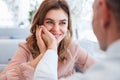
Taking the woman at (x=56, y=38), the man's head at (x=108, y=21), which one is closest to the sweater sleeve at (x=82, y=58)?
the woman at (x=56, y=38)

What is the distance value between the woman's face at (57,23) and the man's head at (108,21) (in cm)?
102

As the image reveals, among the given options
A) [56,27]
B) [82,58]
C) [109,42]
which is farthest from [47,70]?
[82,58]

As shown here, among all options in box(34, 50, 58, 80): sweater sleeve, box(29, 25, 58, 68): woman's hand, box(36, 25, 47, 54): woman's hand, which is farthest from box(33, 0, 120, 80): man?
box(36, 25, 47, 54): woman's hand

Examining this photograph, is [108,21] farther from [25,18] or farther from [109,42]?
[25,18]

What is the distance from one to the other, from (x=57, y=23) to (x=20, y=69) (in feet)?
1.29

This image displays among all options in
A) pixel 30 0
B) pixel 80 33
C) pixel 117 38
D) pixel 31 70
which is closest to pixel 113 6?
pixel 117 38

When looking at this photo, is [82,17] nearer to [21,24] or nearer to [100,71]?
[21,24]

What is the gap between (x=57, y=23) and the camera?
65.5 inches

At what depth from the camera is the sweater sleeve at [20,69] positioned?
1439mm

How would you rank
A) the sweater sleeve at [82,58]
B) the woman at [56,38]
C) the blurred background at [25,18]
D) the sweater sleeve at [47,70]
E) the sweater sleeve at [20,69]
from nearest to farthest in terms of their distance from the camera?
the sweater sleeve at [47,70], the sweater sleeve at [20,69], the woman at [56,38], the sweater sleeve at [82,58], the blurred background at [25,18]

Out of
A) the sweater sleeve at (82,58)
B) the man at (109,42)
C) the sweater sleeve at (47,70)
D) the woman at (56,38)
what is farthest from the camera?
the sweater sleeve at (82,58)

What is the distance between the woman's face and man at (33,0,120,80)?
1042 mm

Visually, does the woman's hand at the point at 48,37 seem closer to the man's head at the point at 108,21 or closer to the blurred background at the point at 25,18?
the man's head at the point at 108,21

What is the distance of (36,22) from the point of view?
5.57 feet
